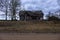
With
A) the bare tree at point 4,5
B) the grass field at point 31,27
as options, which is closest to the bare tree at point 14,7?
the bare tree at point 4,5

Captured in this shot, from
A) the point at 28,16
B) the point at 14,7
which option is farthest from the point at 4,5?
the point at 28,16

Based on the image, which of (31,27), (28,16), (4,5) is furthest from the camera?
(28,16)

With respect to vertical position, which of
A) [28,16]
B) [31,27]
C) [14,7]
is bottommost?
[31,27]

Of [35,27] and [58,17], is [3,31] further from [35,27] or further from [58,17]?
[58,17]

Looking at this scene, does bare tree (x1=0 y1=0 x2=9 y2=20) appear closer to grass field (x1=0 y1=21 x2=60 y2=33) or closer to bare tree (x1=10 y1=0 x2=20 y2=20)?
bare tree (x1=10 y1=0 x2=20 y2=20)

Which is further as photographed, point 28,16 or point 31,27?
point 28,16

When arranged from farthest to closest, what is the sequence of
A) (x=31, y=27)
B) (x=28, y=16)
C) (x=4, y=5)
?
1. (x=28, y=16)
2. (x=4, y=5)
3. (x=31, y=27)

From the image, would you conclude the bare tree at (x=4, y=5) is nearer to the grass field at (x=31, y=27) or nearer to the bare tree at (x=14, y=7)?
the bare tree at (x=14, y=7)

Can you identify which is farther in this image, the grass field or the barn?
the barn

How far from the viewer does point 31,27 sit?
1836 centimetres

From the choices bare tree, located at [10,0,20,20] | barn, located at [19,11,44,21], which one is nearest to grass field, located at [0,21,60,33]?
barn, located at [19,11,44,21]

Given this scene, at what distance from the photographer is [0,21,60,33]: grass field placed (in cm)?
1769

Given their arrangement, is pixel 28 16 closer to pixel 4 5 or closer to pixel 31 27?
pixel 4 5
